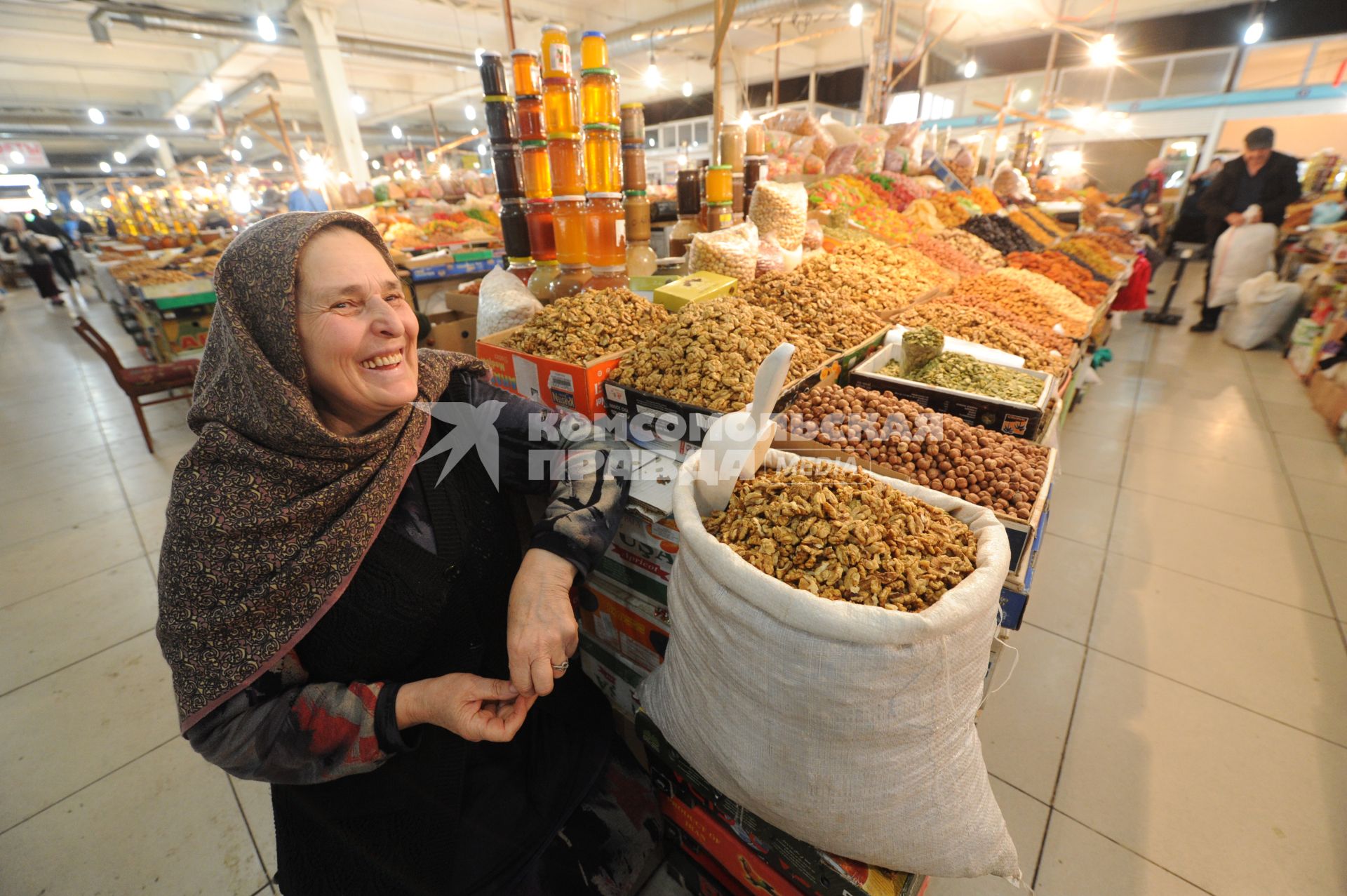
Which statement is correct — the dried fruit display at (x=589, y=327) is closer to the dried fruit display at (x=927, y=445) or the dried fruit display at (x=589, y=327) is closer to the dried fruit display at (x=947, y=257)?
the dried fruit display at (x=927, y=445)

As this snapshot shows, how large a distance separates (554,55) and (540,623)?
1641 mm

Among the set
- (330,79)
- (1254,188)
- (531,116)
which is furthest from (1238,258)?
(330,79)

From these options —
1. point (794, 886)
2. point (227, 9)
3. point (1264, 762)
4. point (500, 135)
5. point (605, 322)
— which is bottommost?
point (1264, 762)

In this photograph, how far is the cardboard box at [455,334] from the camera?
2.36 metres

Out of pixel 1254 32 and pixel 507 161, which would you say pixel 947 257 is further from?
pixel 1254 32

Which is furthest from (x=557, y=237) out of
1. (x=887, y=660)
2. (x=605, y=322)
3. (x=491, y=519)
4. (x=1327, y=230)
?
(x=1327, y=230)

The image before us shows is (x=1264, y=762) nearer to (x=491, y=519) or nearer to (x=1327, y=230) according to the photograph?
(x=491, y=519)

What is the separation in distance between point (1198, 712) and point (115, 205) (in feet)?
67.6

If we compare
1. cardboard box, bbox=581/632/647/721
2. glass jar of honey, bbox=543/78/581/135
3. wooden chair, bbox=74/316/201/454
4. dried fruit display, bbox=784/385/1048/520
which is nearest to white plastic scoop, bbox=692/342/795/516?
dried fruit display, bbox=784/385/1048/520

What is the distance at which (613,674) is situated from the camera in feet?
5.17

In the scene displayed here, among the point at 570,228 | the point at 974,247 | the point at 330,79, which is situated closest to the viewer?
the point at 570,228

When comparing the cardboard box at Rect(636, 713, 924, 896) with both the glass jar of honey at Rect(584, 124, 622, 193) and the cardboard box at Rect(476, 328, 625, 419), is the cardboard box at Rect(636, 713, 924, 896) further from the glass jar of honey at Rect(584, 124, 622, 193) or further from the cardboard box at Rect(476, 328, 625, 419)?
the glass jar of honey at Rect(584, 124, 622, 193)

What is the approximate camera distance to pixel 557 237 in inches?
76.3

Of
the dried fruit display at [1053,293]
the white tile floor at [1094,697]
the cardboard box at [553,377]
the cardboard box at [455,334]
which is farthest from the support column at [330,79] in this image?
the dried fruit display at [1053,293]
